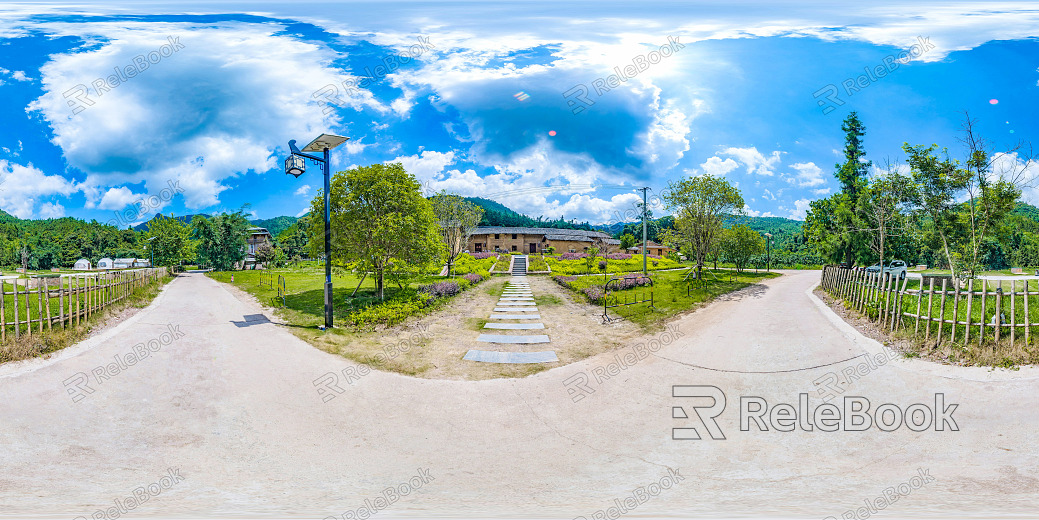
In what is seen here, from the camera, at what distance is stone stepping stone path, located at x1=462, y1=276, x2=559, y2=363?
29.2 feet

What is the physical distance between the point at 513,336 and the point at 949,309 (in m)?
11.4

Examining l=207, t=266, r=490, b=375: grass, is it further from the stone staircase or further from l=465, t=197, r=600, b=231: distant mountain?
l=465, t=197, r=600, b=231: distant mountain

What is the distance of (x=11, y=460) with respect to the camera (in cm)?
486

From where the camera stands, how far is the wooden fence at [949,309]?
26.9ft

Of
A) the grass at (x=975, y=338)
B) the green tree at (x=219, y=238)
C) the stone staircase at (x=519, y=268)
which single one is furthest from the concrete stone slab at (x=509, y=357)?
the green tree at (x=219, y=238)

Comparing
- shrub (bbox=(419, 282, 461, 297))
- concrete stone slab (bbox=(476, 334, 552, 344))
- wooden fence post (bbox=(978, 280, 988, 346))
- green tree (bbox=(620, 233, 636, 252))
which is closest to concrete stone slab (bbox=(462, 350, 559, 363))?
concrete stone slab (bbox=(476, 334, 552, 344))

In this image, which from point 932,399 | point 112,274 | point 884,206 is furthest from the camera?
point 884,206

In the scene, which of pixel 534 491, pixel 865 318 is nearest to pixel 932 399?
pixel 865 318

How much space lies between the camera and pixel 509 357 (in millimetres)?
8953

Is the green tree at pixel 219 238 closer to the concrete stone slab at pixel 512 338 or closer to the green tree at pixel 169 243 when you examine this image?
the green tree at pixel 169 243

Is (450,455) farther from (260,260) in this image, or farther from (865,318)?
(260,260)

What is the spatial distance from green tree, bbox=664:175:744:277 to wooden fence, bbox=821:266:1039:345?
8.90 meters

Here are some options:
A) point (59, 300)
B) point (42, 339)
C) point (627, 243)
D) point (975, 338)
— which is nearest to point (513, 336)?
point (975, 338)

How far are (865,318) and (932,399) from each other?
586 cm
